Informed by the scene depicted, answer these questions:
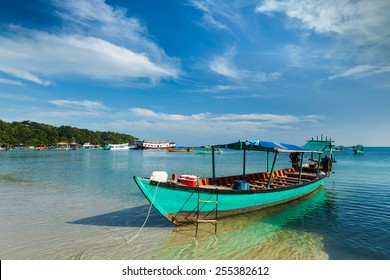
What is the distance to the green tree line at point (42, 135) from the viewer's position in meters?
119

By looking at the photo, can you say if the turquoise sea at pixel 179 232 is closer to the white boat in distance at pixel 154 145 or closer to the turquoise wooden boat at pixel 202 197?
the turquoise wooden boat at pixel 202 197

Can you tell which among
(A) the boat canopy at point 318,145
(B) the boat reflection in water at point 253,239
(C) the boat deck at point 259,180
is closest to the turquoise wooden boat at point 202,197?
(C) the boat deck at point 259,180

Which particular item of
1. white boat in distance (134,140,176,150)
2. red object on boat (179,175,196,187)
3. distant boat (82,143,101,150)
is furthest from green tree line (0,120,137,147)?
red object on boat (179,175,196,187)

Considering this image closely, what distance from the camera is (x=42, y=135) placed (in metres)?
135

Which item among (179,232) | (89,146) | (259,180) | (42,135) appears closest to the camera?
(179,232)

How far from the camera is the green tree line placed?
389 ft

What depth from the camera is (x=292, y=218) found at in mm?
13164

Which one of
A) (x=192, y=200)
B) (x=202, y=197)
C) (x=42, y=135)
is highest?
(x=42, y=135)

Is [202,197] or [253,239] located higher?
[202,197]


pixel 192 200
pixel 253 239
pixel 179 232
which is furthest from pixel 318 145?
pixel 179 232

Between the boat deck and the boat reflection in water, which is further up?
the boat deck

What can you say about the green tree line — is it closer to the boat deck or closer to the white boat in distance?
the white boat in distance

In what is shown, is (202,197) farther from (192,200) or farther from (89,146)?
(89,146)
